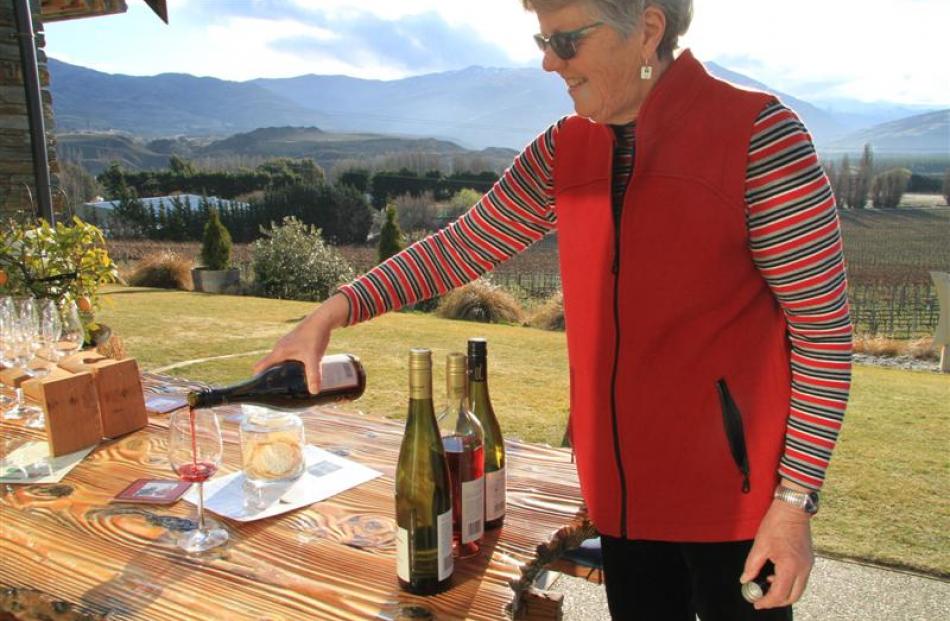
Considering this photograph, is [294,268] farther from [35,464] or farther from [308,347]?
[308,347]

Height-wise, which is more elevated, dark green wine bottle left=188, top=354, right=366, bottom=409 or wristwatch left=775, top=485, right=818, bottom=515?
dark green wine bottle left=188, top=354, right=366, bottom=409

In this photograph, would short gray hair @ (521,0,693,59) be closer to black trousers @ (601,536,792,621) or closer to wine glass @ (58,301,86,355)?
black trousers @ (601,536,792,621)

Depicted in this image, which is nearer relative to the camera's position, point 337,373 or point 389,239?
point 337,373

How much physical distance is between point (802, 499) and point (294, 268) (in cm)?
1285

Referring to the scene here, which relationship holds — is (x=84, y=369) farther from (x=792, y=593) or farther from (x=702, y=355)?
(x=792, y=593)

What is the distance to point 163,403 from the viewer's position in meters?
2.33

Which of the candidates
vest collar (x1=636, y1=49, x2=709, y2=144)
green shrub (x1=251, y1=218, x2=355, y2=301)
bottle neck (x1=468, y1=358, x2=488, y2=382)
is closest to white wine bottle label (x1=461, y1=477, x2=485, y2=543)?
bottle neck (x1=468, y1=358, x2=488, y2=382)

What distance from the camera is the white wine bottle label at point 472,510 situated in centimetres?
128

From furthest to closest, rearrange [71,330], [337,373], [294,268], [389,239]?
[389,239] < [294,268] < [71,330] < [337,373]

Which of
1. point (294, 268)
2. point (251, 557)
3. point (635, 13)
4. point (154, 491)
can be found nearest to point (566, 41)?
point (635, 13)

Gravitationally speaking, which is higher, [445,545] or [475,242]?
[475,242]

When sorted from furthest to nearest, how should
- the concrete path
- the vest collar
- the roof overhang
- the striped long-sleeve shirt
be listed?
the roof overhang < the concrete path < the vest collar < the striped long-sleeve shirt

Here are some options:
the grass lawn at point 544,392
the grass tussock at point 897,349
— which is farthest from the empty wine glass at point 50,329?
the grass tussock at point 897,349

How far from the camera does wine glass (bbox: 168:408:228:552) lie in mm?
1406
